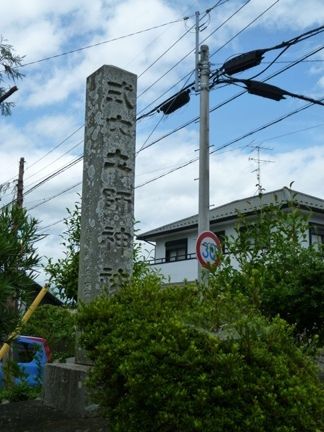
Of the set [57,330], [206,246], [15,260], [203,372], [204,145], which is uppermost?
[204,145]

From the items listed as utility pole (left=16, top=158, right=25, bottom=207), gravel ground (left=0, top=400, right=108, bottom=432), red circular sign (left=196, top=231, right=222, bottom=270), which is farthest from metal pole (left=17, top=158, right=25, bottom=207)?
gravel ground (left=0, top=400, right=108, bottom=432)

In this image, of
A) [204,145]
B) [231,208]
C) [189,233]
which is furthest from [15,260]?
[189,233]

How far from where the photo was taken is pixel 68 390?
251 inches

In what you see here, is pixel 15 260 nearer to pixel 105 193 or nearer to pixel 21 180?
pixel 105 193

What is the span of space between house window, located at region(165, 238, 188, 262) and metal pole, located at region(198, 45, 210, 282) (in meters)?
16.3

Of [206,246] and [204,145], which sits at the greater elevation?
[204,145]

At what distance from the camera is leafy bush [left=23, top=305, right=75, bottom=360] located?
10.7 metres

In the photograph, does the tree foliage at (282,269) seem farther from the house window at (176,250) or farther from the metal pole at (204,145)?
the house window at (176,250)

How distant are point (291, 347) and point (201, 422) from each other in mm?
950

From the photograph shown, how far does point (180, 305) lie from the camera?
4.62 metres

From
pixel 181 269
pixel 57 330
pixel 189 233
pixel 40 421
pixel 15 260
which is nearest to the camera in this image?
pixel 15 260

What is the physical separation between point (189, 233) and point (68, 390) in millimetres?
21767

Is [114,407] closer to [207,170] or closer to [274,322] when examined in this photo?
[274,322]

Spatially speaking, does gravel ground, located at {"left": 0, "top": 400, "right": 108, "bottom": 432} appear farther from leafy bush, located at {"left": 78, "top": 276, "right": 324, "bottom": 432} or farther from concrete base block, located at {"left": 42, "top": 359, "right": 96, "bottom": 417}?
leafy bush, located at {"left": 78, "top": 276, "right": 324, "bottom": 432}
